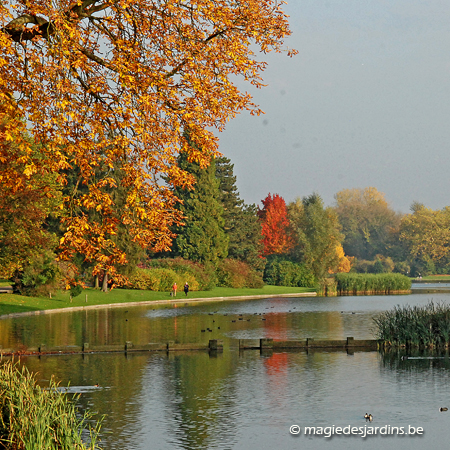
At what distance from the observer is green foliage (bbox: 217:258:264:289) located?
76688mm

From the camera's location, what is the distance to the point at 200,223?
74125mm

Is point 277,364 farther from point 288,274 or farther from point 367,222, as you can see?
point 367,222

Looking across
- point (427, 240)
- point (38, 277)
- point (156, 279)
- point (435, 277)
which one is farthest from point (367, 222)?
point (38, 277)

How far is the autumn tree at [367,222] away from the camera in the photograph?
138250 mm

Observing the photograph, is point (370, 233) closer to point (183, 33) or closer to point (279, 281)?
point (279, 281)

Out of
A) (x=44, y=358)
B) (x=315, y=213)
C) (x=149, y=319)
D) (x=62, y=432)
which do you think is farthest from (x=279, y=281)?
(x=62, y=432)

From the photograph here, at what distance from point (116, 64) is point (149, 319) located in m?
25.7

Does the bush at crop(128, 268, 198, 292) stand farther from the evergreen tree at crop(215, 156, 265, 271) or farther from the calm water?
the calm water

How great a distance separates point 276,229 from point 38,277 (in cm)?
6107

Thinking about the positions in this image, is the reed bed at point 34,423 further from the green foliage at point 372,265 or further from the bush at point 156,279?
the green foliage at point 372,265

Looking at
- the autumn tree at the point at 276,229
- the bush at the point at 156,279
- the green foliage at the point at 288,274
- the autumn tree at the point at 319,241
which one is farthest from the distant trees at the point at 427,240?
the bush at the point at 156,279

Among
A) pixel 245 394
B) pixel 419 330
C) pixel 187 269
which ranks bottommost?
pixel 245 394

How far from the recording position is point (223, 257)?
7650 centimetres

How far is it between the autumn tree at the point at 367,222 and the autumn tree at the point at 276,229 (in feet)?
115
